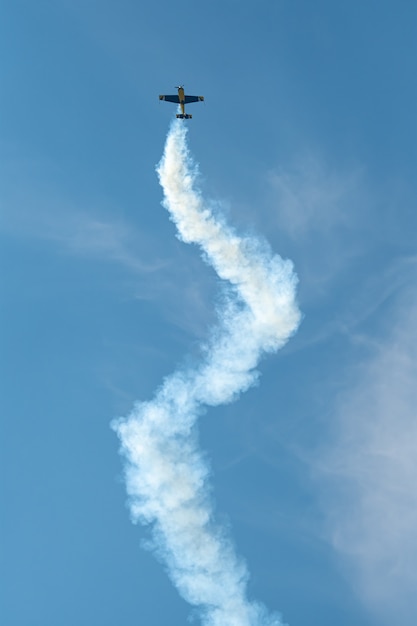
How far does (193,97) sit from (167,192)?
881 inches

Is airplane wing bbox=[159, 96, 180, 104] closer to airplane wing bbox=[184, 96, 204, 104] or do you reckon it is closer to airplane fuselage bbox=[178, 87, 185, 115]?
airplane fuselage bbox=[178, 87, 185, 115]

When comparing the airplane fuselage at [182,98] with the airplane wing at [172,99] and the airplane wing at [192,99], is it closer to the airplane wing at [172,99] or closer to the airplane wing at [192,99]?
the airplane wing at [172,99]

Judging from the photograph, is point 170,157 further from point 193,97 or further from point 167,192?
point 193,97

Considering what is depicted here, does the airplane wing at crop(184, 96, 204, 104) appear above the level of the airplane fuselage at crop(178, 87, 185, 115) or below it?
above

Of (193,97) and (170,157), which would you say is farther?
(193,97)

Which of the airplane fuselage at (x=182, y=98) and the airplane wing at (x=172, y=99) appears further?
the airplane wing at (x=172, y=99)

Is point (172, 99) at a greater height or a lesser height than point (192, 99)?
lesser

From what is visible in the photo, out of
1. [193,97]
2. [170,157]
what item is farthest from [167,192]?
[193,97]

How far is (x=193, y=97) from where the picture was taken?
424ft

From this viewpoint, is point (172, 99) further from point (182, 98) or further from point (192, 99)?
point (192, 99)

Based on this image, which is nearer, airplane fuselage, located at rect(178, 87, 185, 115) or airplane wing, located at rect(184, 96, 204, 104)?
airplane fuselage, located at rect(178, 87, 185, 115)

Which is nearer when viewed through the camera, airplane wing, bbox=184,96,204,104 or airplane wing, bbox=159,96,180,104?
airplane wing, bbox=159,96,180,104

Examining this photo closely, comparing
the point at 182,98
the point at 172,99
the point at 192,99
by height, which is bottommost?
the point at 172,99

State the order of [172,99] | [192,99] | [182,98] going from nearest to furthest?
[182,98]
[172,99]
[192,99]
